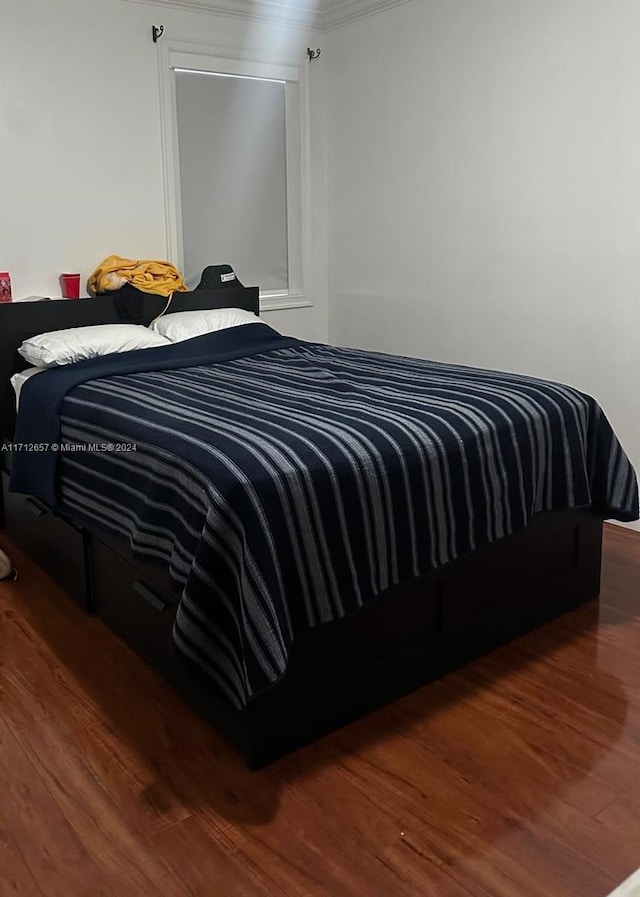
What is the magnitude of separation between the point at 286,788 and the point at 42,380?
1816mm

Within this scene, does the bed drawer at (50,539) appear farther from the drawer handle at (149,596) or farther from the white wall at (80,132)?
the white wall at (80,132)

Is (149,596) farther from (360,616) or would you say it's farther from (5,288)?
(5,288)

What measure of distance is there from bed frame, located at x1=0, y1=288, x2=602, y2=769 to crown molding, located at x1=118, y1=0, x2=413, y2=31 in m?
2.65

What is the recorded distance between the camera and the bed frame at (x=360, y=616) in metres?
1.94

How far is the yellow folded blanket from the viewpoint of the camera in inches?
148

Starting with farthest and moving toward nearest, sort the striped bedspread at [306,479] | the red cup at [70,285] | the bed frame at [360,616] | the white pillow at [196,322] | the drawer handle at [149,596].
Result: the red cup at [70,285]
the white pillow at [196,322]
the drawer handle at [149,596]
the bed frame at [360,616]
the striped bedspread at [306,479]

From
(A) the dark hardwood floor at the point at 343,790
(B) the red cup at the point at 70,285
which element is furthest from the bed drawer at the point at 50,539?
(B) the red cup at the point at 70,285

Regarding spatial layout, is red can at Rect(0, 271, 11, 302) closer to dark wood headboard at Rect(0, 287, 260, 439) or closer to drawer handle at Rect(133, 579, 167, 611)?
dark wood headboard at Rect(0, 287, 260, 439)

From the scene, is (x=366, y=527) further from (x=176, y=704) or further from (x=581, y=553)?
(x=581, y=553)

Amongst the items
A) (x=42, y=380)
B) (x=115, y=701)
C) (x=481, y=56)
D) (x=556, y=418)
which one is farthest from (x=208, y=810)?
(x=481, y=56)

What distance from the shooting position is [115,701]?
2174mm

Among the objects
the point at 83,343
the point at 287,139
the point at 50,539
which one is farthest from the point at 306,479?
the point at 287,139

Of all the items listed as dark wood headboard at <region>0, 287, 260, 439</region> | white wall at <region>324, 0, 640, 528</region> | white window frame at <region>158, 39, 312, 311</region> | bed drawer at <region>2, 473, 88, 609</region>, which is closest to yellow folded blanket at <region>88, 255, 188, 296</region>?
dark wood headboard at <region>0, 287, 260, 439</region>

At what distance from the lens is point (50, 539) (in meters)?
2.90
